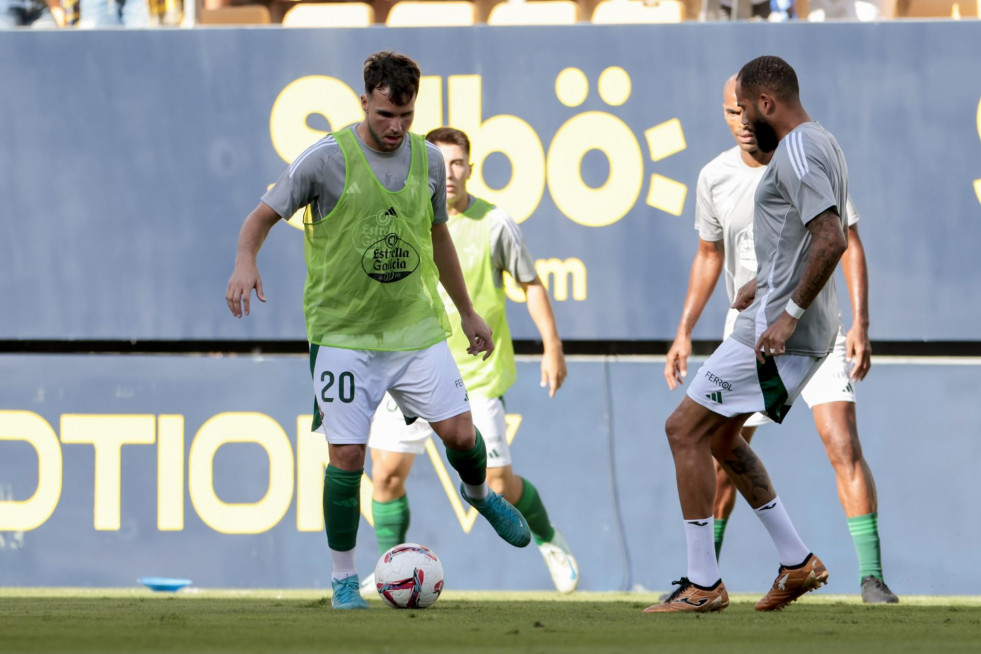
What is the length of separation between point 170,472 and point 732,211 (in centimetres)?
379

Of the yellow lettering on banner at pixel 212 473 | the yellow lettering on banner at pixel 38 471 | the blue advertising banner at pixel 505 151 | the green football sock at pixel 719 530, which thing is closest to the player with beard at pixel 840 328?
the green football sock at pixel 719 530

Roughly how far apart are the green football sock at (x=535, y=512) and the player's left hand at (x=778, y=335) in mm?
2707

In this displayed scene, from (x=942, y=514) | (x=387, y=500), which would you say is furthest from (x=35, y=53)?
(x=942, y=514)

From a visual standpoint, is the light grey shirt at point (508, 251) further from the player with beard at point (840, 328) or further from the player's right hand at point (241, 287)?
the player's right hand at point (241, 287)

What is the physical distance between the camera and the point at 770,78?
514 cm

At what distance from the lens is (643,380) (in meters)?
8.43

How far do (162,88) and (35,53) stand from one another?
82cm

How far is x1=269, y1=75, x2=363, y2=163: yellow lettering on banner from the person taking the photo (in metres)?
8.66

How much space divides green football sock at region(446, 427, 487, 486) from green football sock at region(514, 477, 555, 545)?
181 centimetres

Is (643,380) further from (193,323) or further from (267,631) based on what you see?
(267,631)

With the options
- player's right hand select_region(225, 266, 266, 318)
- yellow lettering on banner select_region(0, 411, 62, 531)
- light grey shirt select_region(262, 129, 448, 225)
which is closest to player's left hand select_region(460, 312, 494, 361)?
light grey shirt select_region(262, 129, 448, 225)

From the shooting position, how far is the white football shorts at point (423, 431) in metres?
7.39

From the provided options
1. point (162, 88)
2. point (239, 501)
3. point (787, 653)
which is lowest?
point (239, 501)

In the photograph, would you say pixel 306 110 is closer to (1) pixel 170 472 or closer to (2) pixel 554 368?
(1) pixel 170 472
